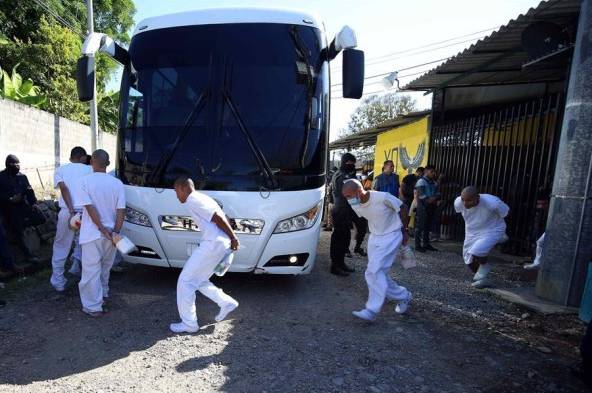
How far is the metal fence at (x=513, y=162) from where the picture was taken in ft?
21.3

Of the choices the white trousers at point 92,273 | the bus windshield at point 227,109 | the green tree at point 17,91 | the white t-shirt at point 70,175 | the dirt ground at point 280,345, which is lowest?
the dirt ground at point 280,345

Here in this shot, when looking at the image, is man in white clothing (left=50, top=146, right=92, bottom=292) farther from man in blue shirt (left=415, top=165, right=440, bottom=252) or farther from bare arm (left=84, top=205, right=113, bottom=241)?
man in blue shirt (left=415, top=165, right=440, bottom=252)

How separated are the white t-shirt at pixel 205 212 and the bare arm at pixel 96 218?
897 mm

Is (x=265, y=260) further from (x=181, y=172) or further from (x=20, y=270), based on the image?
(x=20, y=270)

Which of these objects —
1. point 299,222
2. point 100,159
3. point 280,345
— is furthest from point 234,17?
point 280,345

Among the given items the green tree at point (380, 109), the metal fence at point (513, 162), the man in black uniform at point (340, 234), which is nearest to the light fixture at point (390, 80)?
the metal fence at point (513, 162)

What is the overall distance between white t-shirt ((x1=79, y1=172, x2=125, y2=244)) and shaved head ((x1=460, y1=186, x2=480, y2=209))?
4.21 m

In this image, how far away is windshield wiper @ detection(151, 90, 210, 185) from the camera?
13.5 feet

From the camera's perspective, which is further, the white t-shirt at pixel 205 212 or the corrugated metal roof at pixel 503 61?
the corrugated metal roof at pixel 503 61

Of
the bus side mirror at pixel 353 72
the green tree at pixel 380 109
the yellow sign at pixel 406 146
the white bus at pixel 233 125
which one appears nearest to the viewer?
the white bus at pixel 233 125

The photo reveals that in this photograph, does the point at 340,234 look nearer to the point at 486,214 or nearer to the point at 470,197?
the point at 470,197

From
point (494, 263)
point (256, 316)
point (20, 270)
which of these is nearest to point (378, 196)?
point (256, 316)

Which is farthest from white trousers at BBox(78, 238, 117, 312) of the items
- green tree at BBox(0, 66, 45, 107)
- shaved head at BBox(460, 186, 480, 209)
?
green tree at BBox(0, 66, 45, 107)

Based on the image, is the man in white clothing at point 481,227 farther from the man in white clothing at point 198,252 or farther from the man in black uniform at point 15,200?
the man in black uniform at point 15,200
